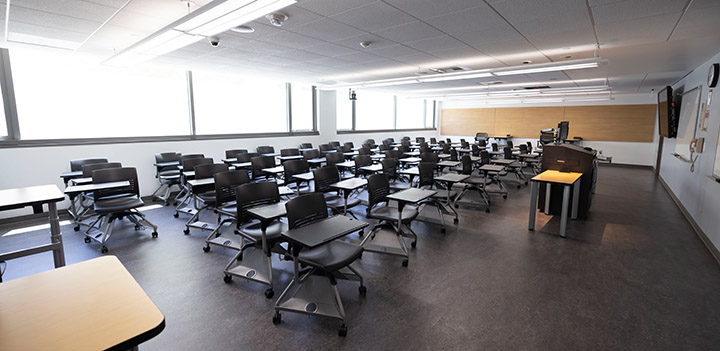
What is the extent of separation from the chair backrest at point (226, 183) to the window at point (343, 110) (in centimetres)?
733

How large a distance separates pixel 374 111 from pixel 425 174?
8.15 metres

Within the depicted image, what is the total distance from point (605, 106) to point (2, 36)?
16.3 meters

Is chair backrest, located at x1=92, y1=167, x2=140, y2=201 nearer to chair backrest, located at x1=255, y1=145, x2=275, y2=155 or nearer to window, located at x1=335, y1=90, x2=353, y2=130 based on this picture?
chair backrest, located at x1=255, y1=145, x2=275, y2=155

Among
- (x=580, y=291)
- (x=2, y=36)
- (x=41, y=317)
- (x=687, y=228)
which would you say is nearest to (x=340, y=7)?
(x=41, y=317)

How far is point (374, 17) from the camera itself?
366 centimetres

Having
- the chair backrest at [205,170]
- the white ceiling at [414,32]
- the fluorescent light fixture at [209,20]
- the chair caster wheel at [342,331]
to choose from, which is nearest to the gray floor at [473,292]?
the chair caster wheel at [342,331]

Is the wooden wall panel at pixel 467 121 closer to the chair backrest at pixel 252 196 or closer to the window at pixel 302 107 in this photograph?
the window at pixel 302 107

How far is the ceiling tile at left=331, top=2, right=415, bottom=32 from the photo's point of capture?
339 cm

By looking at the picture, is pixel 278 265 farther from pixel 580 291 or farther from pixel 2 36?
pixel 2 36

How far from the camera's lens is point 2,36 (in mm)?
4379

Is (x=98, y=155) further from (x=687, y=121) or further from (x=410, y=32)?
(x=687, y=121)

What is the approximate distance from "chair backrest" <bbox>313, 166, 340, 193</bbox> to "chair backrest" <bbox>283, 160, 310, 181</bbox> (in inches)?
28.3

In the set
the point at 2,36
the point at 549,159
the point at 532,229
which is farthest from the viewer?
the point at 549,159

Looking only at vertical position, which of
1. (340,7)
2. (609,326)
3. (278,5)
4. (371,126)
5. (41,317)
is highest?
(340,7)
